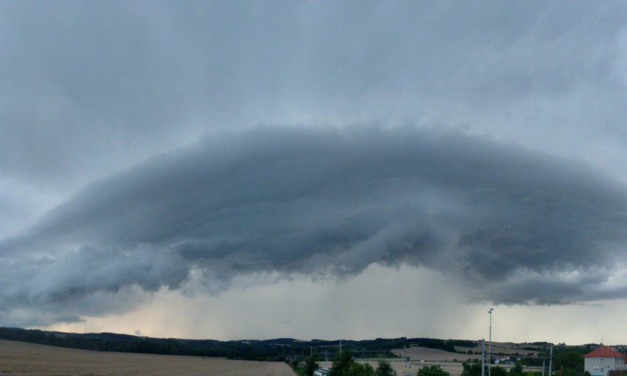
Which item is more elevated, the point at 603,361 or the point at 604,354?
the point at 604,354

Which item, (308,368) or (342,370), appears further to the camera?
(308,368)

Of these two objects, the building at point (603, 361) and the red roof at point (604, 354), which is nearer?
the building at point (603, 361)

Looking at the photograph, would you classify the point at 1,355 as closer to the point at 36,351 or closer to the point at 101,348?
the point at 36,351

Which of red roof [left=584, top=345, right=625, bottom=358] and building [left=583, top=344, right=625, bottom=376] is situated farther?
red roof [left=584, top=345, right=625, bottom=358]

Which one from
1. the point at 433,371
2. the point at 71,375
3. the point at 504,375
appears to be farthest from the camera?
the point at 504,375

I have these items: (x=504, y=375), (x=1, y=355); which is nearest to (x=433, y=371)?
(x=504, y=375)

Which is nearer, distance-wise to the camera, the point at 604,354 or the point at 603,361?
the point at 603,361

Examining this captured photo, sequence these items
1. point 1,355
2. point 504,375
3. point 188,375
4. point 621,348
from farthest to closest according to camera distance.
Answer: point 621,348 < point 504,375 < point 188,375 < point 1,355
